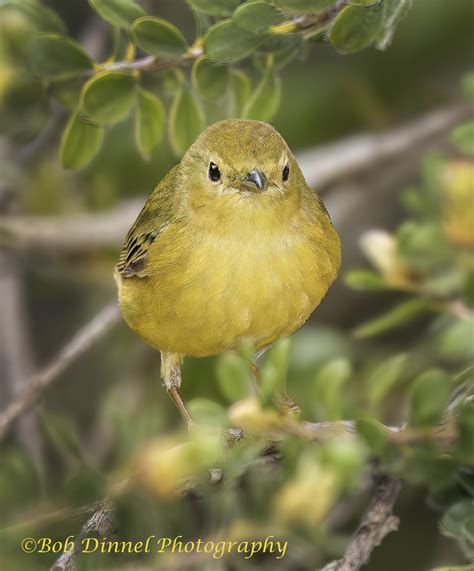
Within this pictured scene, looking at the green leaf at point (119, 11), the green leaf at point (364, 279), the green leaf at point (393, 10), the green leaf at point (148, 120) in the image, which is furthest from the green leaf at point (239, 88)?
the green leaf at point (364, 279)

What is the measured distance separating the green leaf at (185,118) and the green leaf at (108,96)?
161 millimetres

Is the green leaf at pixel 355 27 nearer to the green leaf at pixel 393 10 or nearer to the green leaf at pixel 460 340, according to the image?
the green leaf at pixel 393 10

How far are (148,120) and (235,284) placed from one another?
0.55 m

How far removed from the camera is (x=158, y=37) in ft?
8.63

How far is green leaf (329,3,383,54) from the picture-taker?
2.47 metres

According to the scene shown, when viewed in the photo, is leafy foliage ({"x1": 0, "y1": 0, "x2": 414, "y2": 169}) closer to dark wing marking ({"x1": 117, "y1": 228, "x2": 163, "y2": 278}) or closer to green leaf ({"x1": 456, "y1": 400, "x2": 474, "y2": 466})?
dark wing marking ({"x1": 117, "y1": 228, "x2": 163, "y2": 278})

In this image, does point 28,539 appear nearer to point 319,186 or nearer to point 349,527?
point 349,527

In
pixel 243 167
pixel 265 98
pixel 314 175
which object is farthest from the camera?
pixel 314 175

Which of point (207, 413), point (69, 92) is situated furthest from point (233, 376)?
point (69, 92)

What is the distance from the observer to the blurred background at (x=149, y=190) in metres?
4.64

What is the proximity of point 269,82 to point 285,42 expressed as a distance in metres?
0.12

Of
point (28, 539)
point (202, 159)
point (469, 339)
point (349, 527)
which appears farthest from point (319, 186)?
point (28, 539)

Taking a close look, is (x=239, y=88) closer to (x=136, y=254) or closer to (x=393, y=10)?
(x=393, y=10)

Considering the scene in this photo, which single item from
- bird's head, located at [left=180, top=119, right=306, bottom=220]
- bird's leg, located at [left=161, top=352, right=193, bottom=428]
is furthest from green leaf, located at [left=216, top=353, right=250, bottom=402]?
bird's leg, located at [left=161, top=352, right=193, bottom=428]
